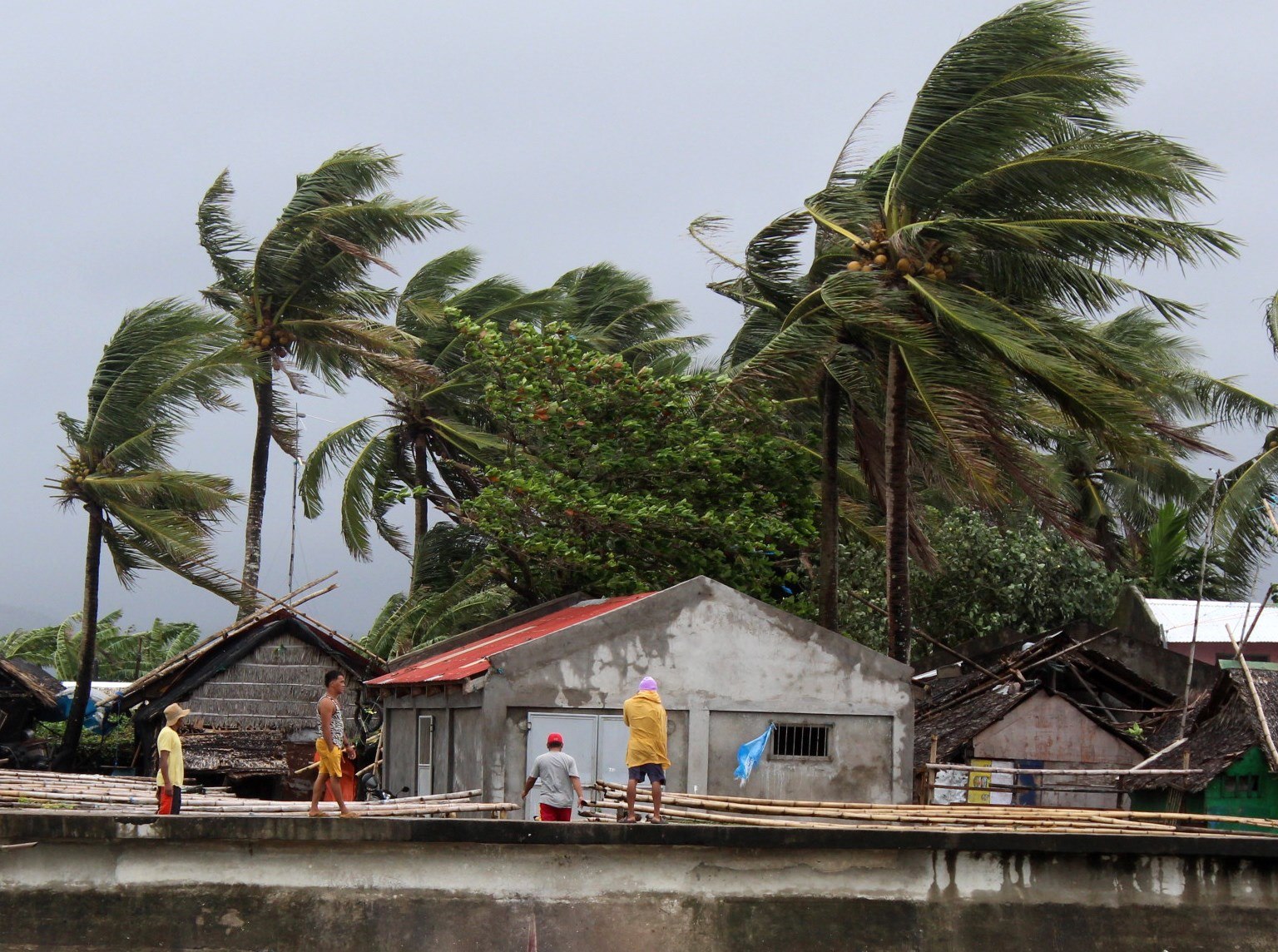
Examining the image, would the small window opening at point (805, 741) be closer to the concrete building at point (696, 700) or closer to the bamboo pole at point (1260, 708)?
the concrete building at point (696, 700)

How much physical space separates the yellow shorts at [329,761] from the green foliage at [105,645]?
29503 millimetres

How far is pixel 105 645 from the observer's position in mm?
45094

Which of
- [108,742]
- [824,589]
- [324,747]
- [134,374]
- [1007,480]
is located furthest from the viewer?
[108,742]

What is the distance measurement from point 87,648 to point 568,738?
13555mm

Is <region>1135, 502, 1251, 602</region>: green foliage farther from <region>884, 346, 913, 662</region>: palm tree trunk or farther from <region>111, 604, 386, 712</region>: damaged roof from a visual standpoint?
<region>111, 604, 386, 712</region>: damaged roof

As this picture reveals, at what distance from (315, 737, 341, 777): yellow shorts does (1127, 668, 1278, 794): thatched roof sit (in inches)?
488

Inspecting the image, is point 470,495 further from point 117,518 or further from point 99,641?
point 99,641

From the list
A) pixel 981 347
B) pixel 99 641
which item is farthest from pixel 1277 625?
pixel 99 641

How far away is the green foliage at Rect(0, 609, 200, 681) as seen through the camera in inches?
1565

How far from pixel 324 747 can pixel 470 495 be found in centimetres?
2252

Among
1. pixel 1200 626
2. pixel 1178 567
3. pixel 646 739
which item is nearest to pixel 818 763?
pixel 646 739

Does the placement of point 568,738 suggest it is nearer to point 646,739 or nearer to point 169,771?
point 646,739

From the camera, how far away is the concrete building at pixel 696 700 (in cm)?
1764

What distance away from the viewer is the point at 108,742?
3036cm
